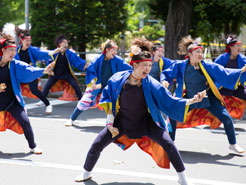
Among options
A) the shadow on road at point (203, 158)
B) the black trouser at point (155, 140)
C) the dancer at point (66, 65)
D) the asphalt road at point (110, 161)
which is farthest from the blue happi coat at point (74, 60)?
the black trouser at point (155, 140)

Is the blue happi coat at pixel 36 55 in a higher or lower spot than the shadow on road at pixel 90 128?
higher

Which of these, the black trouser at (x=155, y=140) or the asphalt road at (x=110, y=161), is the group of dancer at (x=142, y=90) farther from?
the asphalt road at (x=110, y=161)

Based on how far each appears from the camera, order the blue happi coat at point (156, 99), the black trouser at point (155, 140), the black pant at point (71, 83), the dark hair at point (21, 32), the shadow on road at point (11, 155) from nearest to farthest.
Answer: the black trouser at point (155, 140), the blue happi coat at point (156, 99), the shadow on road at point (11, 155), the dark hair at point (21, 32), the black pant at point (71, 83)

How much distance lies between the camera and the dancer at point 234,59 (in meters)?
7.18

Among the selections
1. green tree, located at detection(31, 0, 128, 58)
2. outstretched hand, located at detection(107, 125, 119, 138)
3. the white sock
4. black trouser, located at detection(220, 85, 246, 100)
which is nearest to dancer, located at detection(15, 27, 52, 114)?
black trouser, located at detection(220, 85, 246, 100)

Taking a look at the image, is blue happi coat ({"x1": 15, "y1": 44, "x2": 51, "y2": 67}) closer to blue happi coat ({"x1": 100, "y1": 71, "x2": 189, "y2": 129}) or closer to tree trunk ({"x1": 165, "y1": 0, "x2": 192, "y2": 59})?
tree trunk ({"x1": 165, "y1": 0, "x2": 192, "y2": 59})

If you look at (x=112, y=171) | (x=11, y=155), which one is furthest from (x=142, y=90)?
(x=11, y=155)

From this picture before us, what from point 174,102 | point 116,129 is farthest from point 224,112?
point 116,129

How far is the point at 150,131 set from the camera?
14.0 ft

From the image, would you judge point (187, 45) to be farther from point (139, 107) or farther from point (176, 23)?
point (176, 23)

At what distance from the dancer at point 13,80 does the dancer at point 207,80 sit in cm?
197

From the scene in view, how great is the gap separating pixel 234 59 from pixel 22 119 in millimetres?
4063

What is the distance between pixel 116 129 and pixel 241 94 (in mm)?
3925

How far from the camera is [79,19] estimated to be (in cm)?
1656
